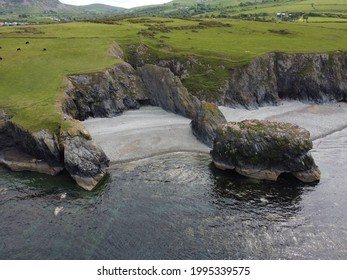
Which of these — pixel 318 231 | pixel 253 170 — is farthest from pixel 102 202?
pixel 318 231

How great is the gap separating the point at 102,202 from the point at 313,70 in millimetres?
76714

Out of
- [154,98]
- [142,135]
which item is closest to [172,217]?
[142,135]

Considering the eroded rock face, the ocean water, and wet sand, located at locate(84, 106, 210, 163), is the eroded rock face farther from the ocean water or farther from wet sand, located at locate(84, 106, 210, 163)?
wet sand, located at locate(84, 106, 210, 163)

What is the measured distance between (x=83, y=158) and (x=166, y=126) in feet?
81.5

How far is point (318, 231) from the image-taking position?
4281cm

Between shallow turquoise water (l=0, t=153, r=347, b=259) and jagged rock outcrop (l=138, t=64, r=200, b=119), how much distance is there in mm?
25378

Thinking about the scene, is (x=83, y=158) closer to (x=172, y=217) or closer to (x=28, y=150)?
(x=28, y=150)

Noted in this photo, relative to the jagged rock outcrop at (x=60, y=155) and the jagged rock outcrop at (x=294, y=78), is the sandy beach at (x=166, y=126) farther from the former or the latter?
the jagged rock outcrop at (x=60, y=155)

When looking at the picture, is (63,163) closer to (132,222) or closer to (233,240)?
(132,222)

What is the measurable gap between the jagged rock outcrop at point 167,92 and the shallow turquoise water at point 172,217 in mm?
25378

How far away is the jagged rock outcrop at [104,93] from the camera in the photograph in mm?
77438

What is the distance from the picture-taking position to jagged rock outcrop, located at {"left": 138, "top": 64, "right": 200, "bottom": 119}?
3145 inches

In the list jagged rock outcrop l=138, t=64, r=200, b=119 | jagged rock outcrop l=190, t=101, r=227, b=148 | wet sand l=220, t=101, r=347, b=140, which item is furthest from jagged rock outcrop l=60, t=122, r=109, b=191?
wet sand l=220, t=101, r=347, b=140

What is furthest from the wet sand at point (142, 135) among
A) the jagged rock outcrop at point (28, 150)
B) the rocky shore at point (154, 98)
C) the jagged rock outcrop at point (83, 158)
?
the jagged rock outcrop at point (28, 150)
